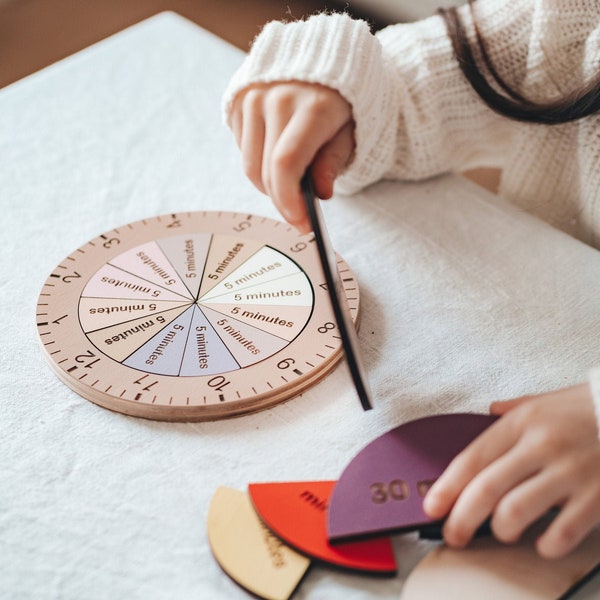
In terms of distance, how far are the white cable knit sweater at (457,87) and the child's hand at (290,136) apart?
0.02 meters

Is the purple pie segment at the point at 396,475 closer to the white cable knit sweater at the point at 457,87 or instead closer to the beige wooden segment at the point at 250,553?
the beige wooden segment at the point at 250,553

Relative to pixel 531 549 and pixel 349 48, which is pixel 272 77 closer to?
pixel 349 48

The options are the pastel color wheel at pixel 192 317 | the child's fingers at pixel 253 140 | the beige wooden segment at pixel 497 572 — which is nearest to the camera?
the beige wooden segment at pixel 497 572

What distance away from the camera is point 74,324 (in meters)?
0.60

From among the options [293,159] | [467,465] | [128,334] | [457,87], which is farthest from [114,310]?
[457,87]

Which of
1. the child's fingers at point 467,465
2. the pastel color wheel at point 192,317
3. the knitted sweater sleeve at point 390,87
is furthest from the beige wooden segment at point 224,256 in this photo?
the child's fingers at point 467,465

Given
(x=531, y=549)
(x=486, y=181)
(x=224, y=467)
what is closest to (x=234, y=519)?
(x=224, y=467)

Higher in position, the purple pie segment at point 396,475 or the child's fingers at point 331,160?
the child's fingers at point 331,160

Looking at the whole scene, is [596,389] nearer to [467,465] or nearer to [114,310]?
[467,465]

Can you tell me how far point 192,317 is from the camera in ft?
1.96

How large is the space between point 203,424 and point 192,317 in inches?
3.6

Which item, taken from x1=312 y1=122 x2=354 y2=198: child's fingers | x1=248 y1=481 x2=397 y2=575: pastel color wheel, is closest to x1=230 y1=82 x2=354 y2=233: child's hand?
x1=312 y1=122 x2=354 y2=198: child's fingers

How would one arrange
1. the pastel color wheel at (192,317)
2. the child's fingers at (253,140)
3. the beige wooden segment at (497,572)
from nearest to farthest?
the beige wooden segment at (497,572)
the pastel color wheel at (192,317)
the child's fingers at (253,140)

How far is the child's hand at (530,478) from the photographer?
0.45m
